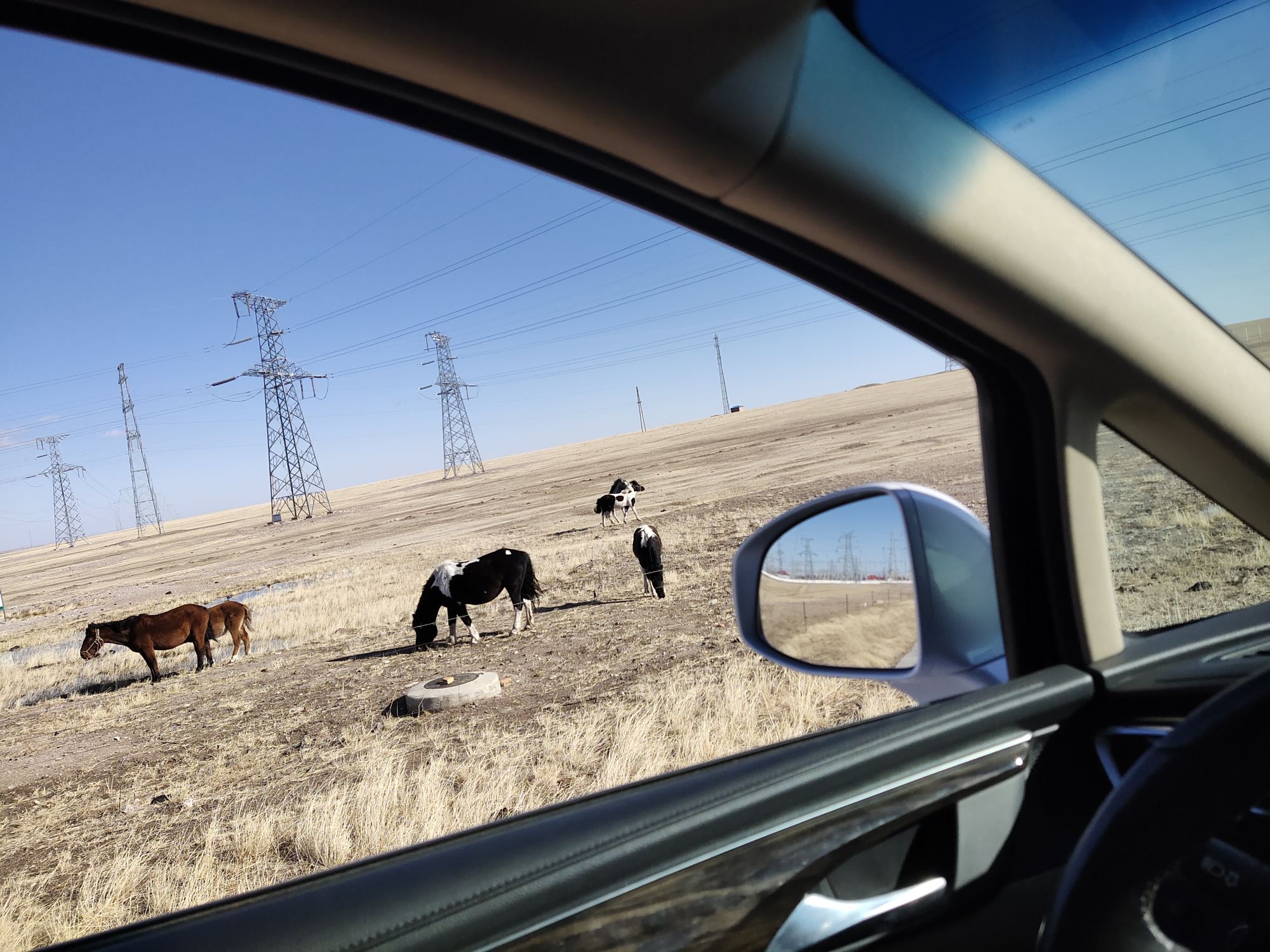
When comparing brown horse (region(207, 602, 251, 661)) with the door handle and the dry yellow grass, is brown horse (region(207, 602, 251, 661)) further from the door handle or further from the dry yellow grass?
the door handle

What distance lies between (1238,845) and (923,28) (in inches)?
47.8

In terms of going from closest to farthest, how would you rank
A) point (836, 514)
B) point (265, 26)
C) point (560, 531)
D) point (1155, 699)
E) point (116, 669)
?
point (265, 26) < point (1155, 699) < point (836, 514) < point (116, 669) < point (560, 531)

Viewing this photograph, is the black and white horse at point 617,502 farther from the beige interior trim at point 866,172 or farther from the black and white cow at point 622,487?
the beige interior trim at point 866,172

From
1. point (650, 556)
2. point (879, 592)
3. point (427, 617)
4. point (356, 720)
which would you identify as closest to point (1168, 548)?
point (879, 592)

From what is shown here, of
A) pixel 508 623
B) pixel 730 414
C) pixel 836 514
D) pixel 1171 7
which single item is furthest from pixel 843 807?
pixel 730 414

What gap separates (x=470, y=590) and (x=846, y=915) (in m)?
11.3

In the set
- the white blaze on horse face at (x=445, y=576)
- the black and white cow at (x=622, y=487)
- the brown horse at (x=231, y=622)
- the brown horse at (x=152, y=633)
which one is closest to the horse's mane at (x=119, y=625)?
the brown horse at (x=152, y=633)

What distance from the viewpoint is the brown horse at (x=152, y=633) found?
1177cm

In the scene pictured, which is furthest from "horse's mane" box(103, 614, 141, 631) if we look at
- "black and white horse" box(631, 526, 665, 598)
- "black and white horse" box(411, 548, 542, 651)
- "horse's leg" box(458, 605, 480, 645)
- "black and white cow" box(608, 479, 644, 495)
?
"black and white cow" box(608, 479, 644, 495)

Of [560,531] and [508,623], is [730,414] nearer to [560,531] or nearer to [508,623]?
[560,531]

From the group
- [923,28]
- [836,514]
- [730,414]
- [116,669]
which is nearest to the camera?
[923,28]

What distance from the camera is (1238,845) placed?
0.95 meters

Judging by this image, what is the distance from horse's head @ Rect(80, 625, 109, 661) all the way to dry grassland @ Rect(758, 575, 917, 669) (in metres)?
12.5

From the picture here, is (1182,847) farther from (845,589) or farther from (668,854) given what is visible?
(845,589)
